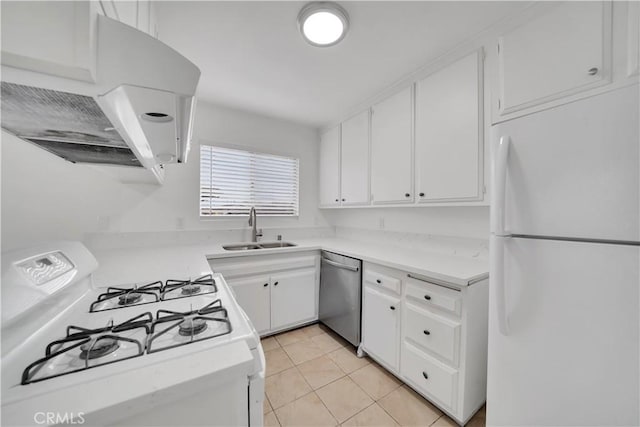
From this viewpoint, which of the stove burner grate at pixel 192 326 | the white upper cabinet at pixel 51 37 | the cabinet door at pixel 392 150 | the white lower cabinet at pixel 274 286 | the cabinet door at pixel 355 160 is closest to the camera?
the white upper cabinet at pixel 51 37

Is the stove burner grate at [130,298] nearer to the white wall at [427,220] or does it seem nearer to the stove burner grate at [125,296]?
the stove burner grate at [125,296]

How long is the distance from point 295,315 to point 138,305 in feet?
5.46

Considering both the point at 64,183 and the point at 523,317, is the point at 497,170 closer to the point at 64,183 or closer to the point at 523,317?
the point at 523,317

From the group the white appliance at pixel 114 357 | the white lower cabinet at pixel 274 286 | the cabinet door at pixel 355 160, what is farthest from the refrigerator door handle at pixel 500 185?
the white lower cabinet at pixel 274 286

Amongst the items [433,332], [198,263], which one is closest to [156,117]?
[198,263]

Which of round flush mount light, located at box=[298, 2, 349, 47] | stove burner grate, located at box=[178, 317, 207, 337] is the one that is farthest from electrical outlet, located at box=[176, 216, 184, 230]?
round flush mount light, located at box=[298, 2, 349, 47]

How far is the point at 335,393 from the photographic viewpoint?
1599 millimetres

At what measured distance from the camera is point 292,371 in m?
1.81

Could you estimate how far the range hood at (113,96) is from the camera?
0.46 meters

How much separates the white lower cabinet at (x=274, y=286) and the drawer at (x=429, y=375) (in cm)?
108

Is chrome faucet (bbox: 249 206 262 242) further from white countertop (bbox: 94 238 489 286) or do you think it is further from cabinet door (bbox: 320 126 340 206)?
cabinet door (bbox: 320 126 340 206)

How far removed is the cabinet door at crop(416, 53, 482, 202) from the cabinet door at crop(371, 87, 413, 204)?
99 mm

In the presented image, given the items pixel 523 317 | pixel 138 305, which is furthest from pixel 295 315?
pixel 523 317

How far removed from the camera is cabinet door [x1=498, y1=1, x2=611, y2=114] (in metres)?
1.05
